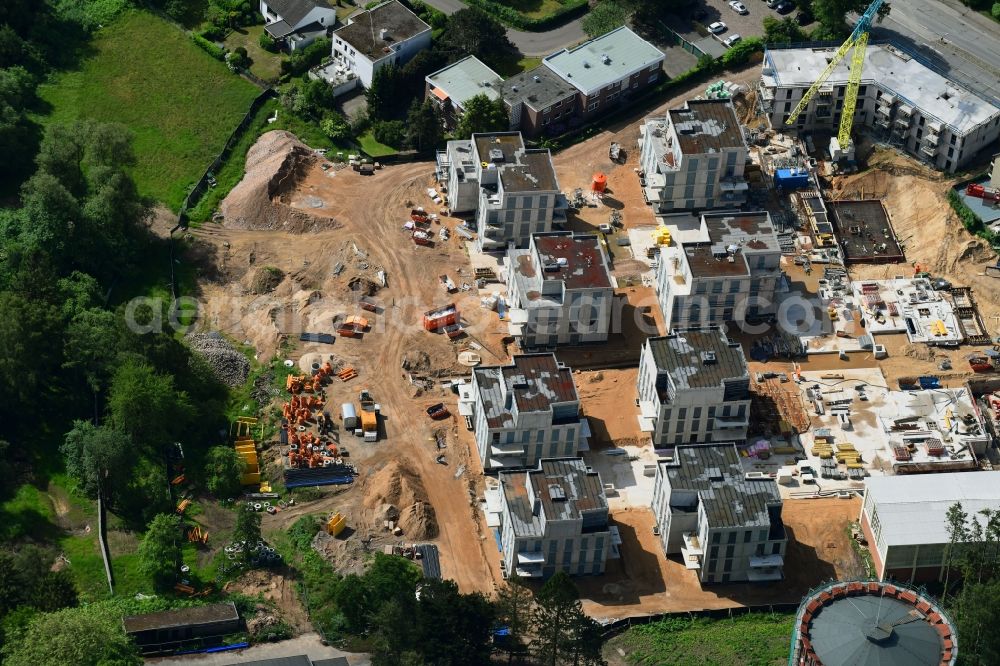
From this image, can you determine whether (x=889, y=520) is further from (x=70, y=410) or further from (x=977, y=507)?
(x=70, y=410)

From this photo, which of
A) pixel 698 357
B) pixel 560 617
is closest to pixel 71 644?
pixel 560 617

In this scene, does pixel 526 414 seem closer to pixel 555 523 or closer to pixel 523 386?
pixel 523 386

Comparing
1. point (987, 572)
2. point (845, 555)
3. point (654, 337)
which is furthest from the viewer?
point (654, 337)

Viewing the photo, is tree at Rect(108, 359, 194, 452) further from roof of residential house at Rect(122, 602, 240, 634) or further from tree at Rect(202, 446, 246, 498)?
roof of residential house at Rect(122, 602, 240, 634)

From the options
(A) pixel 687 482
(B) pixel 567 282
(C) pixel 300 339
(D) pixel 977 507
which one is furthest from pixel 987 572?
(C) pixel 300 339

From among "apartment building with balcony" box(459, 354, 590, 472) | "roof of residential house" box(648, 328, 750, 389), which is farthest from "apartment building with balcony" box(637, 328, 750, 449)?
"apartment building with balcony" box(459, 354, 590, 472)

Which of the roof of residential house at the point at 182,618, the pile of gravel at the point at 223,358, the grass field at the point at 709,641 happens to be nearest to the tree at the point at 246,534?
the roof of residential house at the point at 182,618
